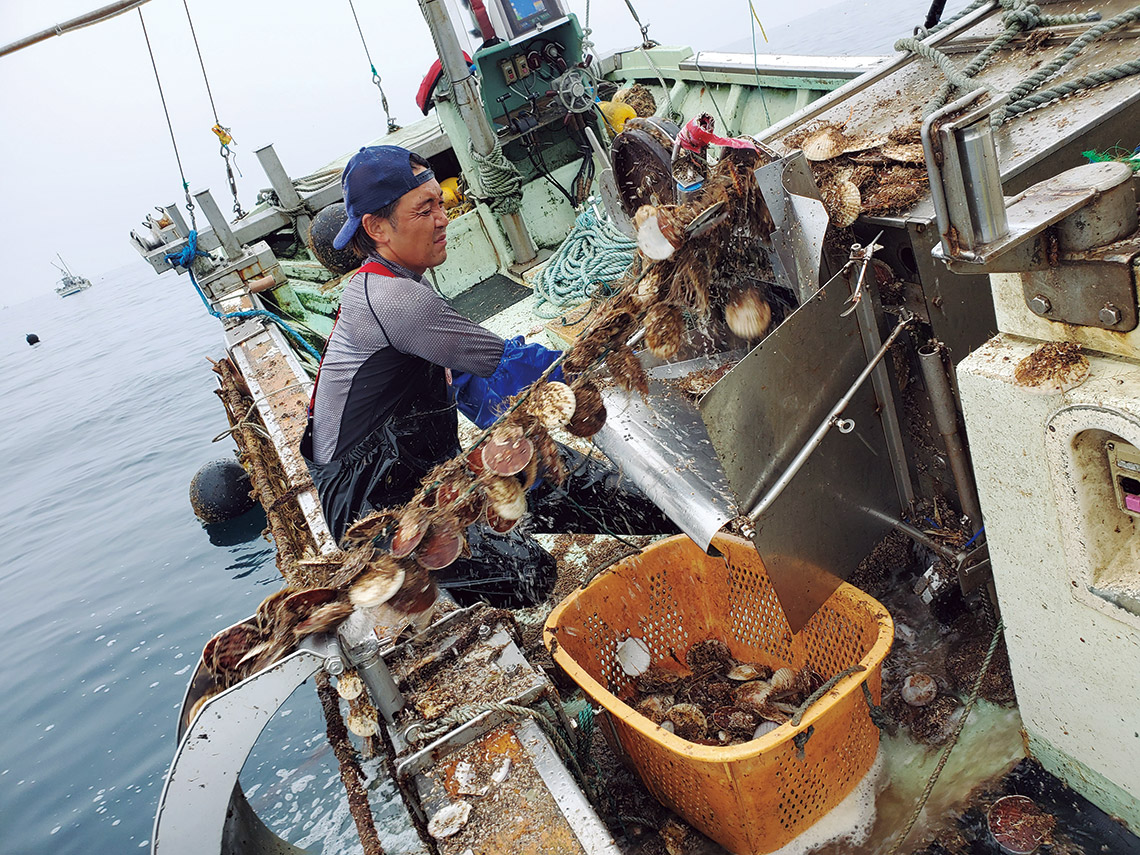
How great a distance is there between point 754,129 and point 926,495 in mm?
4985

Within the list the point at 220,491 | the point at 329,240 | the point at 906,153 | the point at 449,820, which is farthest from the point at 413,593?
the point at 220,491

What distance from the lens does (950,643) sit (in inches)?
115

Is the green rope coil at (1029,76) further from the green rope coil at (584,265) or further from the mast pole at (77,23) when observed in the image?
the mast pole at (77,23)

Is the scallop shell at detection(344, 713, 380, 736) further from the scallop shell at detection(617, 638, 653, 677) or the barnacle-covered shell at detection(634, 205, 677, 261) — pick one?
the barnacle-covered shell at detection(634, 205, 677, 261)

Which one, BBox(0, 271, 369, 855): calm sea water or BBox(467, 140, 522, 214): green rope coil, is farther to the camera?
BBox(467, 140, 522, 214): green rope coil

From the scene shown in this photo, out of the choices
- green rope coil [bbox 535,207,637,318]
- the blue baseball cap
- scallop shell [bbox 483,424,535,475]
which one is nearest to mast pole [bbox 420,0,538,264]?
green rope coil [bbox 535,207,637,318]

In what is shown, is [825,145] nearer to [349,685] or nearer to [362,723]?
[349,685]

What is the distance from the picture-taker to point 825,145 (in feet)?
8.79

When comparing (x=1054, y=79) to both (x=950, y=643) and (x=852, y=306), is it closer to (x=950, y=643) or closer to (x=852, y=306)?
(x=852, y=306)

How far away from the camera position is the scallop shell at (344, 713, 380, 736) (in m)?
2.35

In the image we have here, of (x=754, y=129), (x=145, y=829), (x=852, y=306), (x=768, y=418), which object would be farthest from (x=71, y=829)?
(x=754, y=129)

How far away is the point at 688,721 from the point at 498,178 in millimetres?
6342

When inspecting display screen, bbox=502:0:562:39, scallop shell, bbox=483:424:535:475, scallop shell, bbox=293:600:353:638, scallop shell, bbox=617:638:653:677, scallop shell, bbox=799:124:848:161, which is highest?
display screen, bbox=502:0:562:39

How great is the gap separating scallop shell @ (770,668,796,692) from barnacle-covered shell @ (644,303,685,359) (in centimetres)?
139
